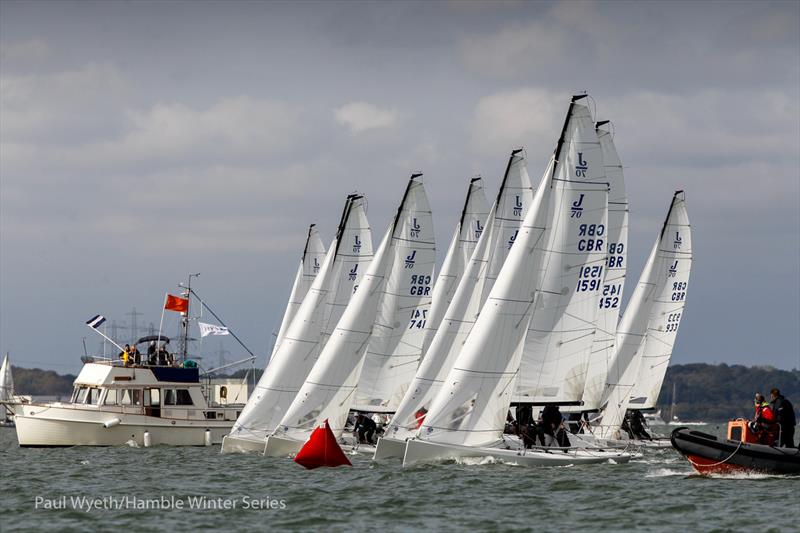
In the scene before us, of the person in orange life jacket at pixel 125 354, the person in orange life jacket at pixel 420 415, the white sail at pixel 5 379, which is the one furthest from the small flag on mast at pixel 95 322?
the white sail at pixel 5 379

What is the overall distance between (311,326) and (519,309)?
39.0 ft

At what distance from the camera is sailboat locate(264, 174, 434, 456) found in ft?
145

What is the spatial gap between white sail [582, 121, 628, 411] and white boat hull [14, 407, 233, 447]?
19.0 metres

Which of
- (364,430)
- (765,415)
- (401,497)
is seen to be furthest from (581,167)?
(364,430)

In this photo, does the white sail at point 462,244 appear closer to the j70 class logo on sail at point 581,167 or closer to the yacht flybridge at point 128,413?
the yacht flybridge at point 128,413

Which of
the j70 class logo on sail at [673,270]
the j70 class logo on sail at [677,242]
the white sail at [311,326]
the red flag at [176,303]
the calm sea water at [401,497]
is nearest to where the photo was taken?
the calm sea water at [401,497]

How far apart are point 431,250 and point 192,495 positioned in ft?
59.8

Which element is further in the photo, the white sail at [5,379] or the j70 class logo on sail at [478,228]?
the white sail at [5,379]

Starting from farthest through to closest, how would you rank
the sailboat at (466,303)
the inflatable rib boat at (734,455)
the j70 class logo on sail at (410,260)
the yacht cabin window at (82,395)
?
the yacht cabin window at (82,395)
the j70 class logo on sail at (410,260)
the sailboat at (466,303)
the inflatable rib boat at (734,455)

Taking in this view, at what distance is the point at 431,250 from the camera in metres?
50.2

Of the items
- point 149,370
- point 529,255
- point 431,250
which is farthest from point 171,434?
point 529,255

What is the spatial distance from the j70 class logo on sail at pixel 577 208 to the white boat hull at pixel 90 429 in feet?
74.8

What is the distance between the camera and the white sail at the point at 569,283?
40.2 metres

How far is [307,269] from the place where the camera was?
6216 centimetres
